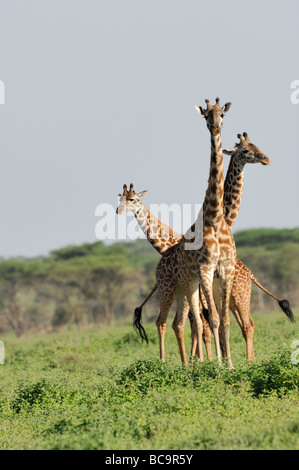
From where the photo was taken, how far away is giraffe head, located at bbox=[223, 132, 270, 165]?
9.79 metres

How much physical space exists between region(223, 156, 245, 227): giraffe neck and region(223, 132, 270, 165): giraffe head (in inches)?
4.2

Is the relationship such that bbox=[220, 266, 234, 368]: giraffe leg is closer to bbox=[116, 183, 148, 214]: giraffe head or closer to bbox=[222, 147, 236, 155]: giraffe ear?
bbox=[222, 147, 236, 155]: giraffe ear

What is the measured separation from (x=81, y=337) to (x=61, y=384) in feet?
26.8

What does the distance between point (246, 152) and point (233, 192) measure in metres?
0.61

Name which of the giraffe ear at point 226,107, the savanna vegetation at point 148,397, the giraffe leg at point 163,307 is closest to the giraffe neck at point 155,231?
the giraffe leg at point 163,307

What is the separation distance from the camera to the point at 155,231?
1180 centimetres

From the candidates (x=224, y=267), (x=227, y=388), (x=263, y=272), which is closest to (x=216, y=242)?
(x=224, y=267)

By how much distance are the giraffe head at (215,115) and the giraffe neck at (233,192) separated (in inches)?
48.2

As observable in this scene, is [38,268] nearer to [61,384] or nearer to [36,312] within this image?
[36,312]

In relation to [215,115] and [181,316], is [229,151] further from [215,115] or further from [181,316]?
[181,316]

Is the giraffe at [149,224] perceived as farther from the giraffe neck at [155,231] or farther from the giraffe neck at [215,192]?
the giraffe neck at [215,192]

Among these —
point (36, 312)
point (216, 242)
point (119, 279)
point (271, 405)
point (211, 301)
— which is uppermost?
point (216, 242)

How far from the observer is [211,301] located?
8.96m


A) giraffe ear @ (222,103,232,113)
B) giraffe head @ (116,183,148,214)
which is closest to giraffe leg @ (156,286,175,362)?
giraffe head @ (116,183,148,214)
